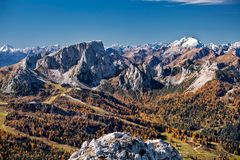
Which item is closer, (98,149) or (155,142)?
(98,149)

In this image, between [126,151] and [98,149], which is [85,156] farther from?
[126,151]

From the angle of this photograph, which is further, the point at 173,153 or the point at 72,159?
the point at 173,153

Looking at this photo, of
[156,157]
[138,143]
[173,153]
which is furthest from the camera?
[173,153]

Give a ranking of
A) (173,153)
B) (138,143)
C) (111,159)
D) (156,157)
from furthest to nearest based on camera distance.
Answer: (173,153)
(156,157)
(138,143)
(111,159)

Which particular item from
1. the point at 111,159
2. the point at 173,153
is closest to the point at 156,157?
the point at 173,153

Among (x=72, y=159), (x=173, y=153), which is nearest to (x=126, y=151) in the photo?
(x=72, y=159)

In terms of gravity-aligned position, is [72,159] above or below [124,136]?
below

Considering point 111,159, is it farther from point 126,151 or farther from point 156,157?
point 156,157

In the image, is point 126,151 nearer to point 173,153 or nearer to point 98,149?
point 98,149

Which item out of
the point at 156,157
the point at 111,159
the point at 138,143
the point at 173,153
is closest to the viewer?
the point at 111,159
